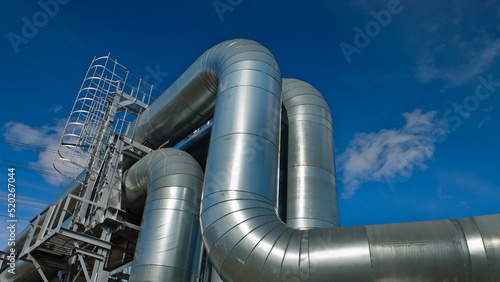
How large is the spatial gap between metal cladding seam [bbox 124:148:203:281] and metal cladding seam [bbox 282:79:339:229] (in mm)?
2470

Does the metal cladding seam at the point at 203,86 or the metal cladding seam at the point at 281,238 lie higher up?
the metal cladding seam at the point at 203,86

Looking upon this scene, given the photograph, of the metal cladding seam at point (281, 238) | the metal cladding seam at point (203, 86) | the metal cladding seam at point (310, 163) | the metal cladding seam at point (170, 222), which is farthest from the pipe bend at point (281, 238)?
the metal cladding seam at point (170, 222)

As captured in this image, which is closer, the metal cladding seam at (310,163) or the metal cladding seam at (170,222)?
the metal cladding seam at (170,222)

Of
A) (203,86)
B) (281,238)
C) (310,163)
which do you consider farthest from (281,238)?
(203,86)

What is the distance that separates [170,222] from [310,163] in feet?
12.5

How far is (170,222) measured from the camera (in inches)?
344

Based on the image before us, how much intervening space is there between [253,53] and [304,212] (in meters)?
4.23

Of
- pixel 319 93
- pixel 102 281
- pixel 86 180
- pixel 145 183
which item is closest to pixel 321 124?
pixel 319 93

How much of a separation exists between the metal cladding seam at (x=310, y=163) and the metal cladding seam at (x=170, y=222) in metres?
2.47

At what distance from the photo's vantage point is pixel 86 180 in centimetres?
1252

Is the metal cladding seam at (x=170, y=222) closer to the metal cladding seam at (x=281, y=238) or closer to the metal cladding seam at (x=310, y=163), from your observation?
the metal cladding seam at (x=281, y=238)

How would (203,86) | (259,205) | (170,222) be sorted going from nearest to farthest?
(259,205) → (170,222) → (203,86)

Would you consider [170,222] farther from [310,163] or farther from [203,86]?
[203,86]

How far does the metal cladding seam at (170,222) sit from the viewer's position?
8.23 metres
